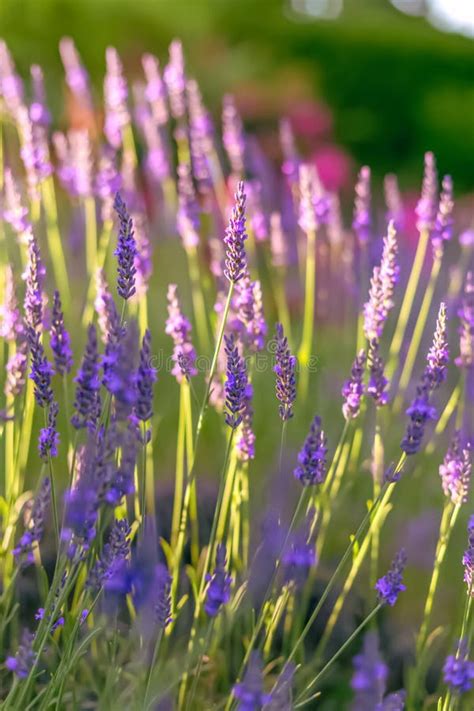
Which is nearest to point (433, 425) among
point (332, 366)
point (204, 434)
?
point (332, 366)

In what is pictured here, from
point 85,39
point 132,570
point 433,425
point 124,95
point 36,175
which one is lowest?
point 132,570

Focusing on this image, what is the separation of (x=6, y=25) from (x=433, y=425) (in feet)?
32.2

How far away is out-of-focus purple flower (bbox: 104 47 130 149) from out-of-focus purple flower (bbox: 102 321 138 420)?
1.53 meters

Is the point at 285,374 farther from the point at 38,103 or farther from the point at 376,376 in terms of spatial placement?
the point at 38,103

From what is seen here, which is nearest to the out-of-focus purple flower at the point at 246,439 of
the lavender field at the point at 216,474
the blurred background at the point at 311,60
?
the lavender field at the point at 216,474

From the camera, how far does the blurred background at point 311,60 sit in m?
11.5

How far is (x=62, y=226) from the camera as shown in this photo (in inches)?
234

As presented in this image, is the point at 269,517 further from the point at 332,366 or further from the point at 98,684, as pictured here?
the point at 332,366

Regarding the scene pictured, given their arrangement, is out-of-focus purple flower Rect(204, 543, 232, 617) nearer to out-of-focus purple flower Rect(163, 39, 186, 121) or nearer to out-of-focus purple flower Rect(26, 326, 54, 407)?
out-of-focus purple flower Rect(26, 326, 54, 407)

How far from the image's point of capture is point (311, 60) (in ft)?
43.0

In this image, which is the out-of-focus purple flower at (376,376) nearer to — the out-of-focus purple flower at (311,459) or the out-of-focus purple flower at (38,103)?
the out-of-focus purple flower at (311,459)

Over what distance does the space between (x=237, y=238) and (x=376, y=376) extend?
45cm

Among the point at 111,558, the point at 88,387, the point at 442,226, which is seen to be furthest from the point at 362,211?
the point at 111,558

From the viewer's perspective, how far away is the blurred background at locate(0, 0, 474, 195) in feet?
37.6
